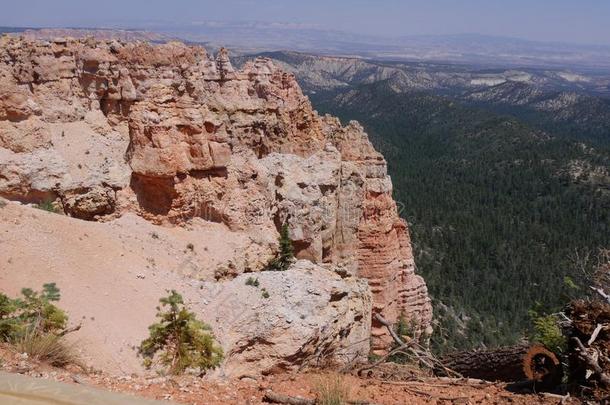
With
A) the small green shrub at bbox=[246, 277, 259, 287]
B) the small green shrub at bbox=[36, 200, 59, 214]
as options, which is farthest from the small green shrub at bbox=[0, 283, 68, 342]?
the small green shrub at bbox=[36, 200, 59, 214]

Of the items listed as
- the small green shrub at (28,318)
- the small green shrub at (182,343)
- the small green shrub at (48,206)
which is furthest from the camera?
the small green shrub at (48,206)

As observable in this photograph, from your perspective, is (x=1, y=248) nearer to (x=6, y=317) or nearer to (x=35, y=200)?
(x=6, y=317)

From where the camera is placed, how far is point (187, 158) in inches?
671

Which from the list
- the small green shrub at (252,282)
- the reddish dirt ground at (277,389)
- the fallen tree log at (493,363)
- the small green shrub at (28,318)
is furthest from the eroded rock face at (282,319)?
the reddish dirt ground at (277,389)

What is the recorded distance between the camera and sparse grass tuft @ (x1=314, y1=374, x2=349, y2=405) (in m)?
5.11

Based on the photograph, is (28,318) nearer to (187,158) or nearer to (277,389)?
(277,389)

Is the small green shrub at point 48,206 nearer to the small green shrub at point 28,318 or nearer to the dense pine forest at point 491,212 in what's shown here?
the small green shrub at point 28,318

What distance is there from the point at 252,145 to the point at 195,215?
4.70m

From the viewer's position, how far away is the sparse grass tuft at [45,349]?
263 inches

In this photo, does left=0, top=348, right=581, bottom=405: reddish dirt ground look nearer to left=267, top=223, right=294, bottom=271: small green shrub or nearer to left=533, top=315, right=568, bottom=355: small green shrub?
left=533, top=315, right=568, bottom=355: small green shrub

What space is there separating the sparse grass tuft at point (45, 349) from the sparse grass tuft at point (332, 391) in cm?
342

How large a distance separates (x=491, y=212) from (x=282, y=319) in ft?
220

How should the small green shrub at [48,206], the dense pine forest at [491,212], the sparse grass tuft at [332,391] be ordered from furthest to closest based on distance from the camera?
the dense pine forest at [491,212] → the small green shrub at [48,206] → the sparse grass tuft at [332,391]

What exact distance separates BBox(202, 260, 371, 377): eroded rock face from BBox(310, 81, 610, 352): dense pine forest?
4.80 meters
